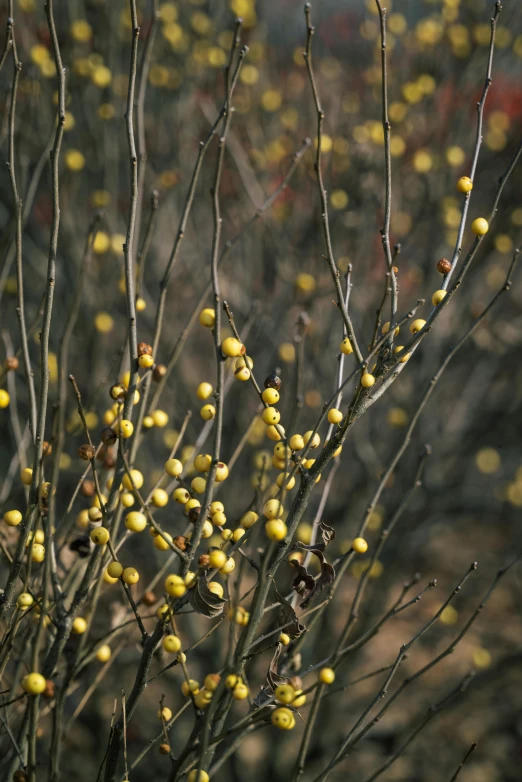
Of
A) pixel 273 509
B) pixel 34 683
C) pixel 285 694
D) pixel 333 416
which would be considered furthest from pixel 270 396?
pixel 34 683

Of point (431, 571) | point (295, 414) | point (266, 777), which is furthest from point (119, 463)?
point (431, 571)

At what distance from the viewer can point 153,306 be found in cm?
459

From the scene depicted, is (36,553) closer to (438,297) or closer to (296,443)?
(296,443)

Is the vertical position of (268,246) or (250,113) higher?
(250,113)

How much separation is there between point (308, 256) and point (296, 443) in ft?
9.23

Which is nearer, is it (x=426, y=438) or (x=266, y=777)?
(x=266, y=777)

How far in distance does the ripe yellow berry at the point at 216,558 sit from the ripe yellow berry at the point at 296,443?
338mm

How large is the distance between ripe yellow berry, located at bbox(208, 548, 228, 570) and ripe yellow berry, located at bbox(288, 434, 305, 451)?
338mm

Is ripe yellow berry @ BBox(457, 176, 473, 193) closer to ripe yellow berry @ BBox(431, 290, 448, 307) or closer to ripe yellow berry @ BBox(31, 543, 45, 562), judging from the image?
ripe yellow berry @ BBox(431, 290, 448, 307)

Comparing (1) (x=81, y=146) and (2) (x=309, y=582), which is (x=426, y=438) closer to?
(1) (x=81, y=146)

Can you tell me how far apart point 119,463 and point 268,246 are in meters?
2.92

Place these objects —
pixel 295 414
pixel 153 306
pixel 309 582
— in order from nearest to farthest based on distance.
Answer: pixel 309 582 → pixel 295 414 → pixel 153 306

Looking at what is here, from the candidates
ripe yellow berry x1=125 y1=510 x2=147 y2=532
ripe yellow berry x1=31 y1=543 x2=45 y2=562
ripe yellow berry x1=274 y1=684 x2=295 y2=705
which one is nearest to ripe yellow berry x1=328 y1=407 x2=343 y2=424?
ripe yellow berry x1=125 y1=510 x2=147 y2=532

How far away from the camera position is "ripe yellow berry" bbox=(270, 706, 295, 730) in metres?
1.42
